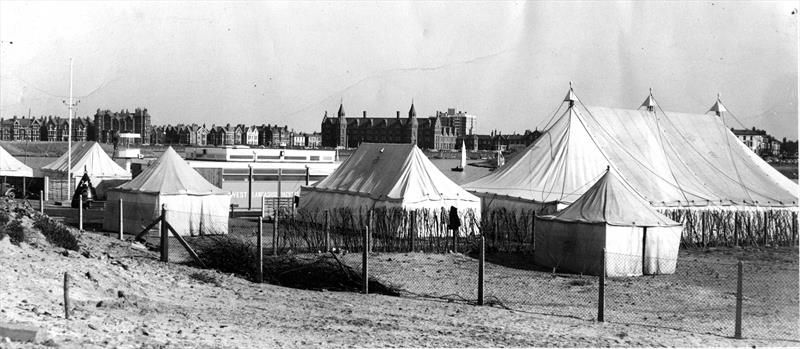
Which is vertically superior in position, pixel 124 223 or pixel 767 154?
pixel 767 154

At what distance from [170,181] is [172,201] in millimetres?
692

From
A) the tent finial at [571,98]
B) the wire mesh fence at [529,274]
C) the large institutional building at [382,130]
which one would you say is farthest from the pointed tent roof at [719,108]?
the large institutional building at [382,130]

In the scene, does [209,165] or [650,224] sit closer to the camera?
[650,224]

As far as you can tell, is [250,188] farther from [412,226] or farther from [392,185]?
[412,226]

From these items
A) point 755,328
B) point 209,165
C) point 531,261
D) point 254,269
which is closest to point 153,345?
point 254,269

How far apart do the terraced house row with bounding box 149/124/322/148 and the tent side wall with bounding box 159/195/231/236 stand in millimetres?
147524

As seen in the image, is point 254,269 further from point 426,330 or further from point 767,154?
point 767,154

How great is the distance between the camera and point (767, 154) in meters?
43.1

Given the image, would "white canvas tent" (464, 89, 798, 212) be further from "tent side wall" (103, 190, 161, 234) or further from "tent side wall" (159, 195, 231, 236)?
"tent side wall" (103, 190, 161, 234)

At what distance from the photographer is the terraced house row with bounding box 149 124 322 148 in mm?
172625

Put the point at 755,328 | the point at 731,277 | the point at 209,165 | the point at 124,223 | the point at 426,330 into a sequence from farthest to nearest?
1. the point at 209,165
2. the point at 124,223
3. the point at 731,277
4. the point at 755,328
5. the point at 426,330

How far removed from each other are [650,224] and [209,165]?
22.8m

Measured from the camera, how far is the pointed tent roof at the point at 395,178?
24786 mm

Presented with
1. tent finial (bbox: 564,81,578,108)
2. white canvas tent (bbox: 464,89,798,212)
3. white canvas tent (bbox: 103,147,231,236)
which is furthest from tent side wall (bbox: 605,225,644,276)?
white canvas tent (bbox: 103,147,231,236)
